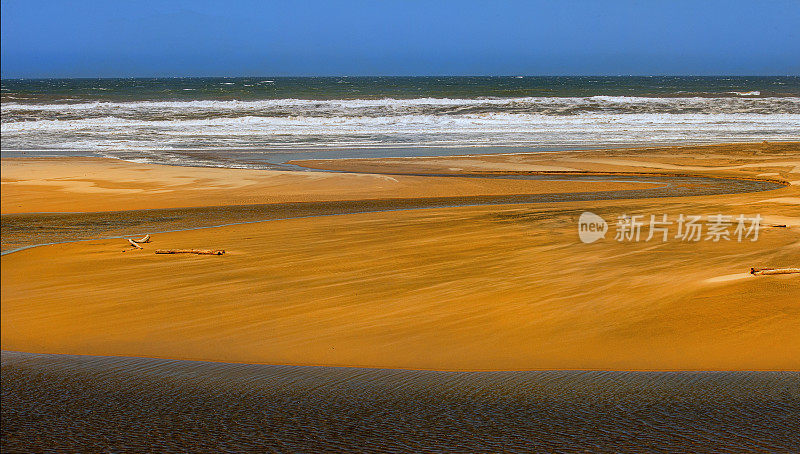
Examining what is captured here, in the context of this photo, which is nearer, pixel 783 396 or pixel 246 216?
pixel 783 396

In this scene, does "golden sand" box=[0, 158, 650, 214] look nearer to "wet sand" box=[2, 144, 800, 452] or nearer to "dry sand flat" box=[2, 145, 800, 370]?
"wet sand" box=[2, 144, 800, 452]

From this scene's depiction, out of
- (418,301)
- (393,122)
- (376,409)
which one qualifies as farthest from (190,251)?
(393,122)

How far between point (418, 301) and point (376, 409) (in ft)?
6.82

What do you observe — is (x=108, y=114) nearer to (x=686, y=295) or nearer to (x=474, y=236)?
(x=474, y=236)

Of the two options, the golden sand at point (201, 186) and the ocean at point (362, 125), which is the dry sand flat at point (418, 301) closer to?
the golden sand at point (201, 186)

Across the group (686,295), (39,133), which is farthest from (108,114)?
(686,295)

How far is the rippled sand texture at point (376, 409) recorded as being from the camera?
3188 millimetres

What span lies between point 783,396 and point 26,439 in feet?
11.8

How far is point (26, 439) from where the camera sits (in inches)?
120

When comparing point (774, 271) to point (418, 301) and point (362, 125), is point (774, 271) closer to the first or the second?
point (418, 301)

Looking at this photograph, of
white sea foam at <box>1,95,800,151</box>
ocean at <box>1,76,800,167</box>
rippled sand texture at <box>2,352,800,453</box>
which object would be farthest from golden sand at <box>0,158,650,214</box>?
rippled sand texture at <box>2,352,800,453</box>

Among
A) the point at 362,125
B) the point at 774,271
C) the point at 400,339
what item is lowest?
the point at 400,339

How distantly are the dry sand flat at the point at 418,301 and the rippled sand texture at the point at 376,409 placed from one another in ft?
0.87

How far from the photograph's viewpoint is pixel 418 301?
569cm
